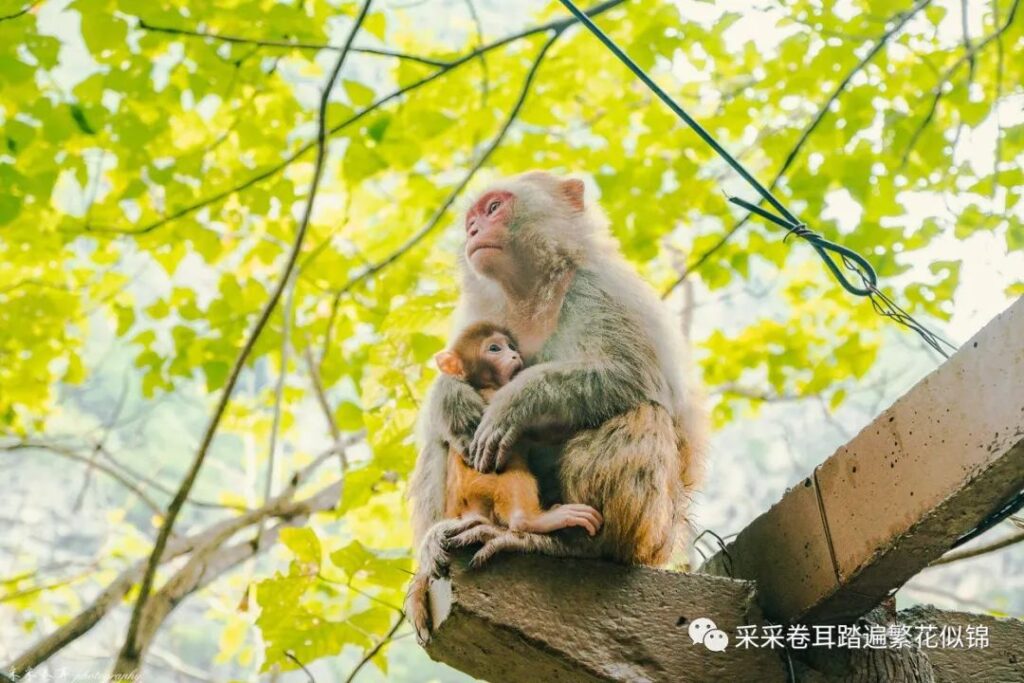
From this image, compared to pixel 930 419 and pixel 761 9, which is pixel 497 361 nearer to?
pixel 930 419

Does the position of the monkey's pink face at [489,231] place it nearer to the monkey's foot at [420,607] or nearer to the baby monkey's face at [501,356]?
the baby monkey's face at [501,356]

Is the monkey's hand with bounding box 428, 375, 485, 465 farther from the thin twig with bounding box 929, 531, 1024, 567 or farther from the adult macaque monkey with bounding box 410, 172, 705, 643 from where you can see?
the thin twig with bounding box 929, 531, 1024, 567

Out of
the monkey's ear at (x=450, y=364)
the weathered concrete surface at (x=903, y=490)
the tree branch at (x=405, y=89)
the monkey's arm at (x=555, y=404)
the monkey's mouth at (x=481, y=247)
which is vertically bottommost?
the weathered concrete surface at (x=903, y=490)

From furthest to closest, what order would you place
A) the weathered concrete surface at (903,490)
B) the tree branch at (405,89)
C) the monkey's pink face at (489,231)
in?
the tree branch at (405,89) < the monkey's pink face at (489,231) < the weathered concrete surface at (903,490)

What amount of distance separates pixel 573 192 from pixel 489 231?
Answer: 472 millimetres

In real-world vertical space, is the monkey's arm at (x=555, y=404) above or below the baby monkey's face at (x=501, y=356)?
below

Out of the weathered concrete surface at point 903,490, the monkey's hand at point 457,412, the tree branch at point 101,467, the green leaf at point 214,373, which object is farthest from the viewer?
the tree branch at point 101,467

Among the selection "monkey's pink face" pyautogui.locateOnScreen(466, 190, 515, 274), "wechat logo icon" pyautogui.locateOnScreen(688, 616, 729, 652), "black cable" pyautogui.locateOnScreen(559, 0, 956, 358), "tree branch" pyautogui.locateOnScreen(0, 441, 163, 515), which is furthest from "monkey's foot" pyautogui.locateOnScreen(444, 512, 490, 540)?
"tree branch" pyautogui.locateOnScreen(0, 441, 163, 515)

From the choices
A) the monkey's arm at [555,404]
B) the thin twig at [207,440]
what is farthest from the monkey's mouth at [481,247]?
the thin twig at [207,440]

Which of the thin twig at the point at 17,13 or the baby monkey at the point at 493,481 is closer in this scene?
the baby monkey at the point at 493,481

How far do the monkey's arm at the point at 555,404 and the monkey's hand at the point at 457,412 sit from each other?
0.07 metres

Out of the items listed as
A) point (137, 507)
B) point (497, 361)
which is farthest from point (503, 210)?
point (137, 507)

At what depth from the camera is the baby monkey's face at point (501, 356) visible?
124 inches

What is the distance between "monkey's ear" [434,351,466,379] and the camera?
321cm
